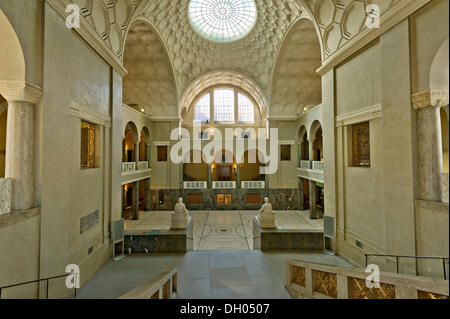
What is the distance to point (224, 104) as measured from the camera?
2366 cm

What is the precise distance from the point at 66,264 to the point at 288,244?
7505 millimetres

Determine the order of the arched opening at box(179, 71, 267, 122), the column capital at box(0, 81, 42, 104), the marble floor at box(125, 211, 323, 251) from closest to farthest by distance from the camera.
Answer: the column capital at box(0, 81, 42, 104) < the marble floor at box(125, 211, 323, 251) < the arched opening at box(179, 71, 267, 122)

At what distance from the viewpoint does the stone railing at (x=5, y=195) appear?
14.5 ft

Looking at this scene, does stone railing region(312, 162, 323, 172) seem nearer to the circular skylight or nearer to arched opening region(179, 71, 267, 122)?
arched opening region(179, 71, 267, 122)

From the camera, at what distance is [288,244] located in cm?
916

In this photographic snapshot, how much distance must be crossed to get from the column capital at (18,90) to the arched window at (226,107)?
18.6 m

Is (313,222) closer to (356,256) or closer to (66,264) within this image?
(356,256)

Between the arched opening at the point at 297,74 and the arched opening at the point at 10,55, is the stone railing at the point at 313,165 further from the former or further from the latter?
the arched opening at the point at 10,55

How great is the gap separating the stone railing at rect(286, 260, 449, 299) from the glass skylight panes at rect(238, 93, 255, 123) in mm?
19003

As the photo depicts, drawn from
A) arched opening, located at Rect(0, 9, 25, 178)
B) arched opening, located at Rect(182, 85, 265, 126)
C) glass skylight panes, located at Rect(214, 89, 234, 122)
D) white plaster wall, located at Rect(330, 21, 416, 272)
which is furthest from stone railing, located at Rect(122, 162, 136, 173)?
white plaster wall, located at Rect(330, 21, 416, 272)

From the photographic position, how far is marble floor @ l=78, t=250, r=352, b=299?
19.2 ft

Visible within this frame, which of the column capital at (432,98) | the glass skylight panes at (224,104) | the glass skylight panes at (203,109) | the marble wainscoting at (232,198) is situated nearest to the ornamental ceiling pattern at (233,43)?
the column capital at (432,98)

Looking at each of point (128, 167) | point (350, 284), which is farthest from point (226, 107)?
point (350, 284)
